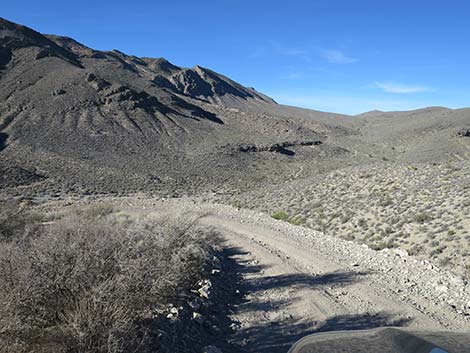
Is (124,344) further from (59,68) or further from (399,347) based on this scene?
(59,68)

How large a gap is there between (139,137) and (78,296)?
59802 mm

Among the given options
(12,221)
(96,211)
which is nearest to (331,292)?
(12,221)

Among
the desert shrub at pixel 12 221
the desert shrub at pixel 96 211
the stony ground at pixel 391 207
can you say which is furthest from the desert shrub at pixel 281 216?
the desert shrub at pixel 12 221

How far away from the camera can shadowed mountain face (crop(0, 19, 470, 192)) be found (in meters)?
48.0

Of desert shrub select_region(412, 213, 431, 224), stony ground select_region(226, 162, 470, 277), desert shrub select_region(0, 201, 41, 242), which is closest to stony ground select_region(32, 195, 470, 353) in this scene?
stony ground select_region(226, 162, 470, 277)

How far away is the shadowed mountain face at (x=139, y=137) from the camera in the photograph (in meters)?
48.0

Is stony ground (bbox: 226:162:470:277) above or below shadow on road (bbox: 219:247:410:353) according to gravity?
above

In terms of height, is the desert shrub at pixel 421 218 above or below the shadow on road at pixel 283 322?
above

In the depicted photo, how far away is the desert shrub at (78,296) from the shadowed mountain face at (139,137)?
3491 centimetres

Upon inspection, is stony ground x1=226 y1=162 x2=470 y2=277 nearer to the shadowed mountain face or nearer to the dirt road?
→ the dirt road

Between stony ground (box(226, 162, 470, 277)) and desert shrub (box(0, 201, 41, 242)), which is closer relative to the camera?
stony ground (box(226, 162, 470, 277))

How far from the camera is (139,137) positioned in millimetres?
63719

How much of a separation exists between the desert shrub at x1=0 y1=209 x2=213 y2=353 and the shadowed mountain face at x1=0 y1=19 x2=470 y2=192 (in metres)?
34.9

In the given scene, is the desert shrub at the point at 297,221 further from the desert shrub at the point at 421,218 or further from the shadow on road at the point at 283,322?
the shadow on road at the point at 283,322
